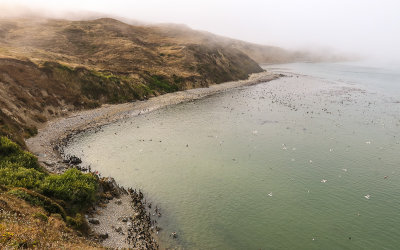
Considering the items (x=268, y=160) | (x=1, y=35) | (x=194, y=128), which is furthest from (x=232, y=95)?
(x=1, y=35)

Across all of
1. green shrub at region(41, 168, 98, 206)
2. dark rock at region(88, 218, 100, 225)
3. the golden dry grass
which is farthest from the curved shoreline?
the golden dry grass

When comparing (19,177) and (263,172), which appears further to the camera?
(263,172)

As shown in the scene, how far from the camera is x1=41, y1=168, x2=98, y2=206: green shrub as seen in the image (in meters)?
28.4

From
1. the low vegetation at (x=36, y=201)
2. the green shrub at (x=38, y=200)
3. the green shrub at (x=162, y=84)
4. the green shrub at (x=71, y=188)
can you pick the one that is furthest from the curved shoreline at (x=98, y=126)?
the green shrub at (x=38, y=200)

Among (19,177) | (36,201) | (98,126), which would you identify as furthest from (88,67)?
(36,201)

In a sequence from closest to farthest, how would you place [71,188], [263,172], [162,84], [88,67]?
[71,188] < [263,172] < [88,67] < [162,84]

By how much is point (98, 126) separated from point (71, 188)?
116 ft

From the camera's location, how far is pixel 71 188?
96.1 ft

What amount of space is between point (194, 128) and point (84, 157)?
2825cm

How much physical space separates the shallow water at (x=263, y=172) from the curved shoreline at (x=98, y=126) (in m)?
3.70

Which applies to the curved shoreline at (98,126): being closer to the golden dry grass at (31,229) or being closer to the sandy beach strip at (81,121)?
the sandy beach strip at (81,121)

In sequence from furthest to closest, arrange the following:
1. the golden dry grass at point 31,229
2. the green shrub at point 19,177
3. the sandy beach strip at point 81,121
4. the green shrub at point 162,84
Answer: the green shrub at point 162,84, the sandy beach strip at point 81,121, the green shrub at point 19,177, the golden dry grass at point 31,229

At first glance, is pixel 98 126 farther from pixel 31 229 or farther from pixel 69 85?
pixel 31 229

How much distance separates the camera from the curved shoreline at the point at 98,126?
28102 millimetres
